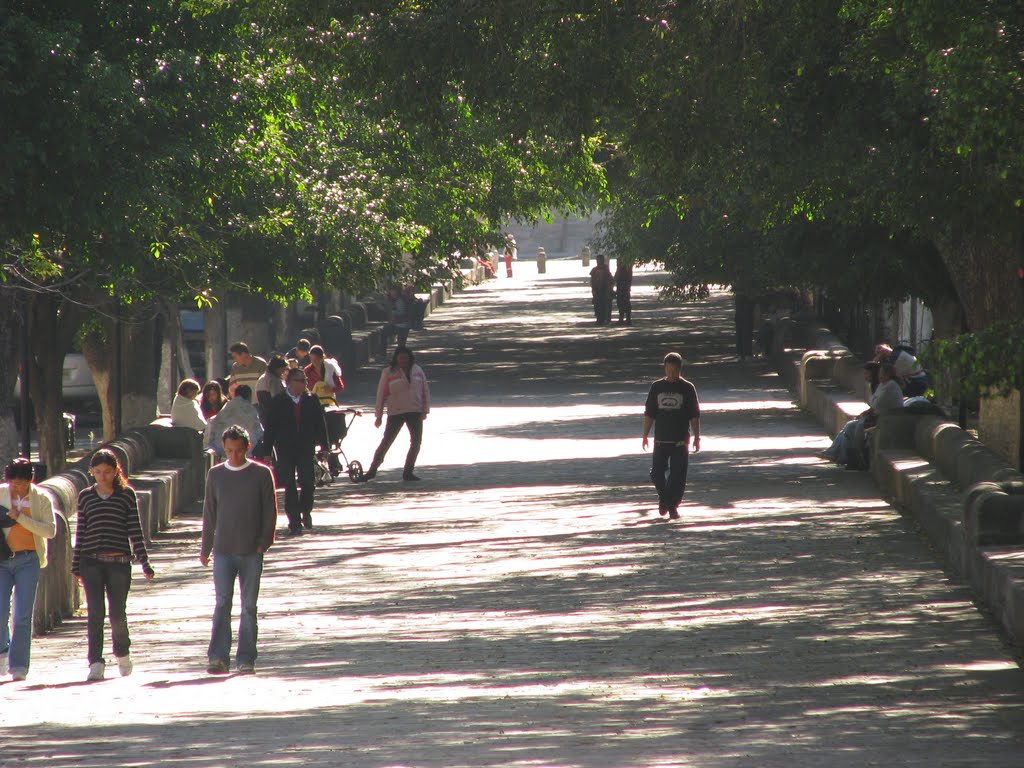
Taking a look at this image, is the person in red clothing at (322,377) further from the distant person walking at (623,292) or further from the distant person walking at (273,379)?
the distant person walking at (623,292)

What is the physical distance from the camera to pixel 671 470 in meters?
16.9

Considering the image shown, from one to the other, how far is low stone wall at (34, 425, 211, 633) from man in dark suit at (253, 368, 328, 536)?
4.48 feet

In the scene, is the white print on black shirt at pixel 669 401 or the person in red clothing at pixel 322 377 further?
the person in red clothing at pixel 322 377

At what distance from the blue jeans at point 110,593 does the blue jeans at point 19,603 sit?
1.24ft

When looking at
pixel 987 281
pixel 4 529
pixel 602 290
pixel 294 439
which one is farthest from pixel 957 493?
pixel 602 290

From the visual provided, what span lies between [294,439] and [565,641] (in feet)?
21.1

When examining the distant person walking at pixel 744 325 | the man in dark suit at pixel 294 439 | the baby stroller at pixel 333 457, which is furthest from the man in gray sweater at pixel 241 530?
the distant person walking at pixel 744 325

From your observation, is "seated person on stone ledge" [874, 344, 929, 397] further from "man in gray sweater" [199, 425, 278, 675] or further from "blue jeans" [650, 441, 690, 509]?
"man in gray sweater" [199, 425, 278, 675]

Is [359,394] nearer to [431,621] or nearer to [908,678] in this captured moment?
[431,621]

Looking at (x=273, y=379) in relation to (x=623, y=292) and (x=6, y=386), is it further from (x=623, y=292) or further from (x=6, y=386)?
(x=623, y=292)

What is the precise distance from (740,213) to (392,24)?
8.91 meters

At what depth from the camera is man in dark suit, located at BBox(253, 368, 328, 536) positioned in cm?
1677

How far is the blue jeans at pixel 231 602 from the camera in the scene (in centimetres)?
1025

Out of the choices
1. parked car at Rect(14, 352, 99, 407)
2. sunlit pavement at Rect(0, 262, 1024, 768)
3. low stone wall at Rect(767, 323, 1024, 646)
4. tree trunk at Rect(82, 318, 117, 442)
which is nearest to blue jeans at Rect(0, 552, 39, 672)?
sunlit pavement at Rect(0, 262, 1024, 768)
